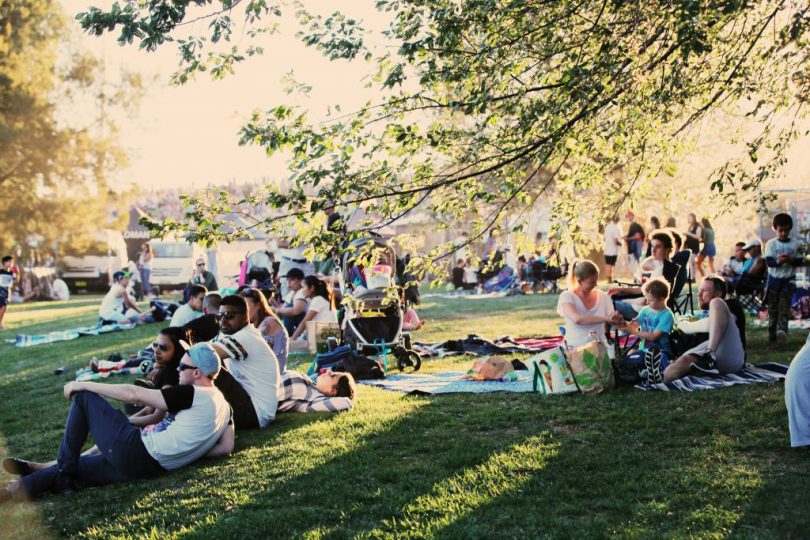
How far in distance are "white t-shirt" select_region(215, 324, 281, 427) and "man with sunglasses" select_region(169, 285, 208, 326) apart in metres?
3.97

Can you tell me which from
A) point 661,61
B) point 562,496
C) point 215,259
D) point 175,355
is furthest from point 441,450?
point 215,259

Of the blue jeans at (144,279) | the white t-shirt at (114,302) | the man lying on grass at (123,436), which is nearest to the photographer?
the man lying on grass at (123,436)

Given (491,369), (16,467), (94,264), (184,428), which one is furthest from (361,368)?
(94,264)

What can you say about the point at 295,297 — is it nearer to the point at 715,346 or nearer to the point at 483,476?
the point at 715,346

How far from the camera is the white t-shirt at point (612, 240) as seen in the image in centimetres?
2231

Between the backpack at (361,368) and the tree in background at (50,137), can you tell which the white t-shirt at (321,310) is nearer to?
the backpack at (361,368)

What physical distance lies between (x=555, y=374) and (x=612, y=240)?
14.7m

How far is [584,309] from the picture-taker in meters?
8.99

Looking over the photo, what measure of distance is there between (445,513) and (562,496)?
710 millimetres

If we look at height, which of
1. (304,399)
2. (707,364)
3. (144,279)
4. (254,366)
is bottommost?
(304,399)

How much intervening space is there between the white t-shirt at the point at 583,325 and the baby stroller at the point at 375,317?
252cm

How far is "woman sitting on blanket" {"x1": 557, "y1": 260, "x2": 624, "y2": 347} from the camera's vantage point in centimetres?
888

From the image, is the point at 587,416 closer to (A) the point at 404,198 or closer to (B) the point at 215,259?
(A) the point at 404,198

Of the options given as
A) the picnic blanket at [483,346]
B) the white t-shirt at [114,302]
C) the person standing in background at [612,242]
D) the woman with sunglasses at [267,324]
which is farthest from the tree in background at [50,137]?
the woman with sunglasses at [267,324]
